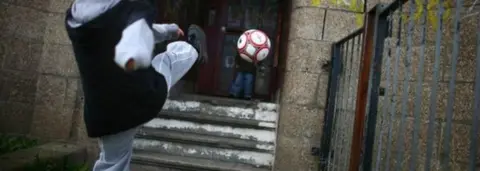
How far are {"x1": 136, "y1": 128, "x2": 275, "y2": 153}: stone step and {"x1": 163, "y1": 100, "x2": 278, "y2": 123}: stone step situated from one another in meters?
0.32

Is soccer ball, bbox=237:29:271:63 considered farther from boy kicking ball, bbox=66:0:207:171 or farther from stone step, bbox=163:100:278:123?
boy kicking ball, bbox=66:0:207:171

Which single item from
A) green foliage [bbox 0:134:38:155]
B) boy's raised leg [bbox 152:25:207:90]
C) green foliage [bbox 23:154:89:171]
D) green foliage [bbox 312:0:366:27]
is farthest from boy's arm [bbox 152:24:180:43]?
green foliage [bbox 0:134:38:155]

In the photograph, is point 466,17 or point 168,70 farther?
point 466,17

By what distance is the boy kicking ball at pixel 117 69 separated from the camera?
168 centimetres

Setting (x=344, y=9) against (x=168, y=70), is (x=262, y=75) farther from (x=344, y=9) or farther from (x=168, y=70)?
(x=168, y=70)

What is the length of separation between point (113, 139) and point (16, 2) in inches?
112

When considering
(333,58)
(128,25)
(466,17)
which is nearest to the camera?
(128,25)

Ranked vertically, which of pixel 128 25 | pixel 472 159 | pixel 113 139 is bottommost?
pixel 113 139

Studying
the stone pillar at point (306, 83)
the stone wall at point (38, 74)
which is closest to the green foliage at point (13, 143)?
the stone wall at point (38, 74)

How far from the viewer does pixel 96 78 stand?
1.86m

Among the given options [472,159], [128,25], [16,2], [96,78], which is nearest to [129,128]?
[96,78]

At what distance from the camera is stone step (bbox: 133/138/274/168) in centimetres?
383

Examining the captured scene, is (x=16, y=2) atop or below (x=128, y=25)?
atop

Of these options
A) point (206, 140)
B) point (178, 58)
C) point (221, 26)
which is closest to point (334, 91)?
point (206, 140)
